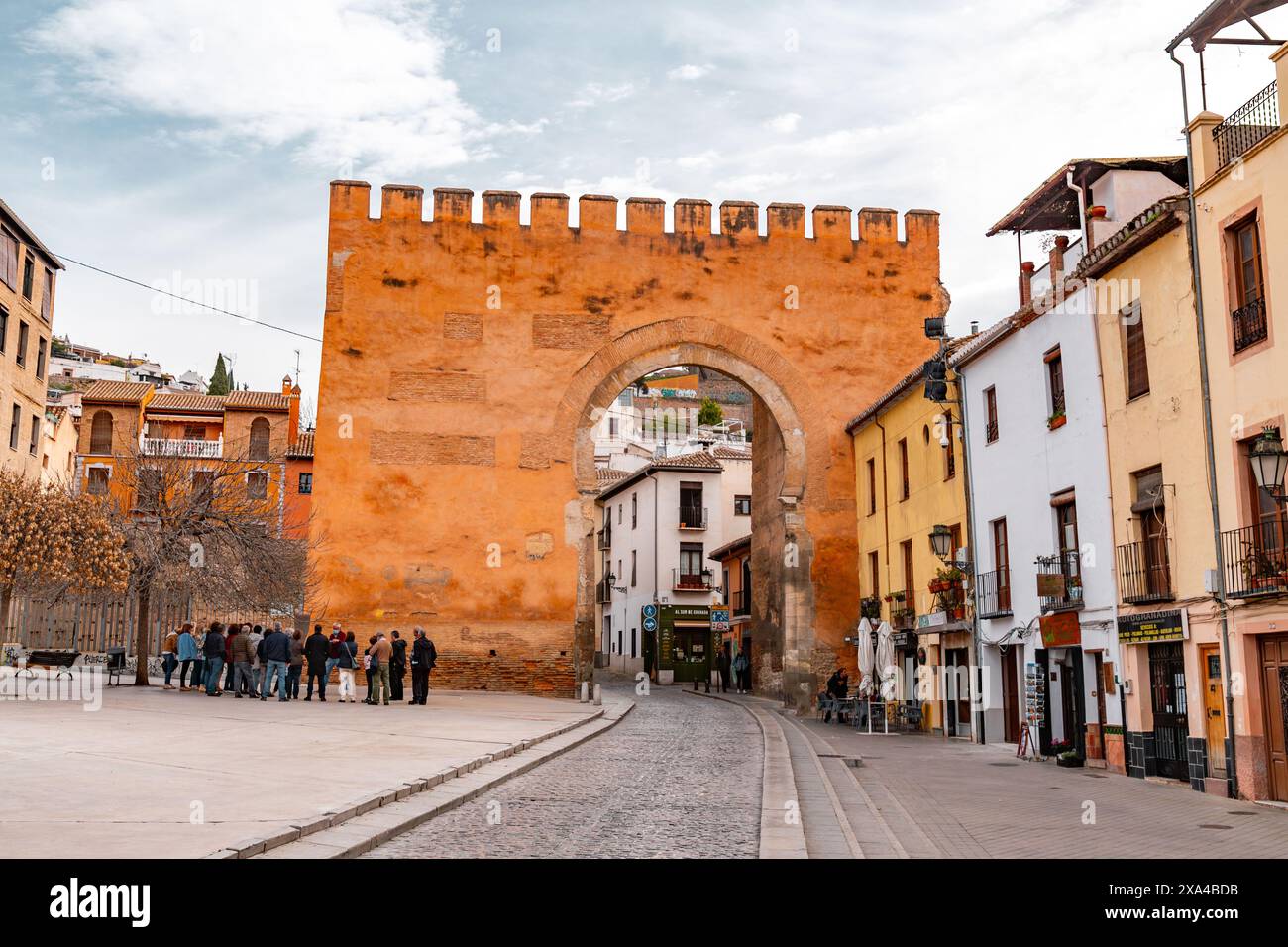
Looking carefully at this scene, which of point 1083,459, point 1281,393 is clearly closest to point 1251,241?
point 1281,393

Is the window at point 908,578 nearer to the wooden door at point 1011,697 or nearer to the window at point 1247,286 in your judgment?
the wooden door at point 1011,697

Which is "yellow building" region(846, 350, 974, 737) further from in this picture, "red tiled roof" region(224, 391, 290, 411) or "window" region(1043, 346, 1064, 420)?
"red tiled roof" region(224, 391, 290, 411)

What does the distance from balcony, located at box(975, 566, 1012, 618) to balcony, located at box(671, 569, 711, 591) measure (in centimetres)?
2667

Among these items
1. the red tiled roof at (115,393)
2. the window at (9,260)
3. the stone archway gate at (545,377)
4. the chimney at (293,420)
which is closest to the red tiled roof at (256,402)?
the chimney at (293,420)

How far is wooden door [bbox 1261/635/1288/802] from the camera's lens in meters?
11.1

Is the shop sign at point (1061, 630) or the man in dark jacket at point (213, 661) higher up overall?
the shop sign at point (1061, 630)

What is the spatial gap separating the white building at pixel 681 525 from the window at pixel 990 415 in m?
26.3

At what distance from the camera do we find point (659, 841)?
7.72m

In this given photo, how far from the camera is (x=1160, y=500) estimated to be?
43.6 feet

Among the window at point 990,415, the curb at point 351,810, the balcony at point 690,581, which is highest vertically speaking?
the window at point 990,415

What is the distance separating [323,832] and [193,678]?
15.3 m

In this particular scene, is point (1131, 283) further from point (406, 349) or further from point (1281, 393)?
point (406, 349)

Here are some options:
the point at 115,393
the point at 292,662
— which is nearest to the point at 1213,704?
the point at 292,662

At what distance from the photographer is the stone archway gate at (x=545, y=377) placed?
80.9 feet
